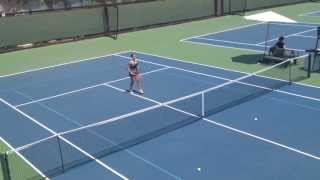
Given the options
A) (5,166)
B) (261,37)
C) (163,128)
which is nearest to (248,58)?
(261,37)

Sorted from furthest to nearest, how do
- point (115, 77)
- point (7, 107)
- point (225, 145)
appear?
point (115, 77)
point (7, 107)
point (225, 145)

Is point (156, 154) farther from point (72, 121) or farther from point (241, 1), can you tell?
point (241, 1)

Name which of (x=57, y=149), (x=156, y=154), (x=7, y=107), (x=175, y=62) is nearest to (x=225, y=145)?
(x=156, y=154)

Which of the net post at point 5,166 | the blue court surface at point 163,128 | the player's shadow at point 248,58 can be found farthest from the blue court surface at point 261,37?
the net post at point 5,166

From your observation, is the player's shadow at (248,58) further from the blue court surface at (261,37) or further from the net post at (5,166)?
the net post at (5,166)

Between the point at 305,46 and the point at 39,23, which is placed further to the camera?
the point at 39,23

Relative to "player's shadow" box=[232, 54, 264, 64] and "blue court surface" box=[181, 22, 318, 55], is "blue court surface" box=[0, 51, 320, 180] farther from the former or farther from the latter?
"blue court surface" box=[181, 22, 318, 55]

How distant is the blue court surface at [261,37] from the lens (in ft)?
69.5

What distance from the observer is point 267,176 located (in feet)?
29.8

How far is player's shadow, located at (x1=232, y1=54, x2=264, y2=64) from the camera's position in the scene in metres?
18.5

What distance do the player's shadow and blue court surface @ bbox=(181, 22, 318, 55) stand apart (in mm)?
735

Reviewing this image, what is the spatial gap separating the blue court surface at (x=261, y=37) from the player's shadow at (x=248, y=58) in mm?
735

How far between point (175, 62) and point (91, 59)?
4202mm

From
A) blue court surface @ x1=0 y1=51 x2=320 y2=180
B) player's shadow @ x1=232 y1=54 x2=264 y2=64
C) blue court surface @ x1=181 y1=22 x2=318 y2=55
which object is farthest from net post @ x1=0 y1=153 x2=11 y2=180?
blue court surface @ x1=181 y1=22 x2=318 y2=55
